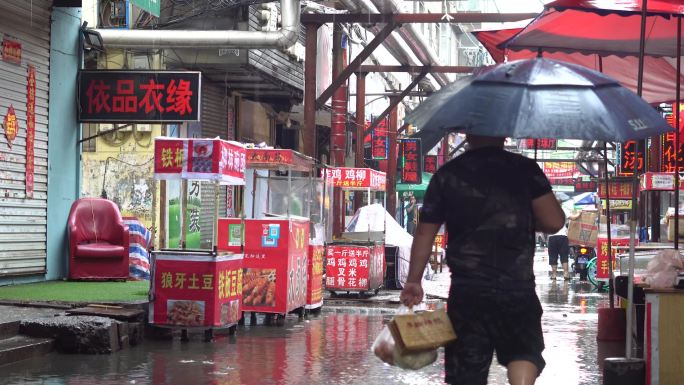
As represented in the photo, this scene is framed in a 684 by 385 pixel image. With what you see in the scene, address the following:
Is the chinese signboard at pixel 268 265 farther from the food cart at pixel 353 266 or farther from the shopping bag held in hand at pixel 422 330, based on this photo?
the shopping bag held in hand at pixel 422 330

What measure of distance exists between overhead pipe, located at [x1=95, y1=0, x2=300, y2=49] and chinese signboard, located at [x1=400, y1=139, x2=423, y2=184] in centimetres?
1834

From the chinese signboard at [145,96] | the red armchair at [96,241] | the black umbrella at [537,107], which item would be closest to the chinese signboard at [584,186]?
the red armchair at [96,241]

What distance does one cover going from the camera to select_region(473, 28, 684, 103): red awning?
11.7 m

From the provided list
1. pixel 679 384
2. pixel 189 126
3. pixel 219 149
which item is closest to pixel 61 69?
pixel 219 149

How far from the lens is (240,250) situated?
13508 millimetres

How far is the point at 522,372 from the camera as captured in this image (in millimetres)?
5195

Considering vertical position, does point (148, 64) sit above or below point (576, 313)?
above

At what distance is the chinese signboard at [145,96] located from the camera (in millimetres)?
14953

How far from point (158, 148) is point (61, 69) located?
16.1 feet

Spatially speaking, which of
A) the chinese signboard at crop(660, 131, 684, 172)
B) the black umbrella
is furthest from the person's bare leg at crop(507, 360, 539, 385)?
the chinese signboard at crop(660, 131, 684, 172)

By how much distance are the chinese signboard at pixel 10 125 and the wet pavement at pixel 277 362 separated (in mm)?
4134

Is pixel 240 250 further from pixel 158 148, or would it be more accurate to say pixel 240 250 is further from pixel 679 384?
pixel 679 384

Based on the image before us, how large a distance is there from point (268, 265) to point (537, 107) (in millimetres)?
8734

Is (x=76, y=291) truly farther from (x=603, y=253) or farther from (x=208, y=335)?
(x=603, y=253)
